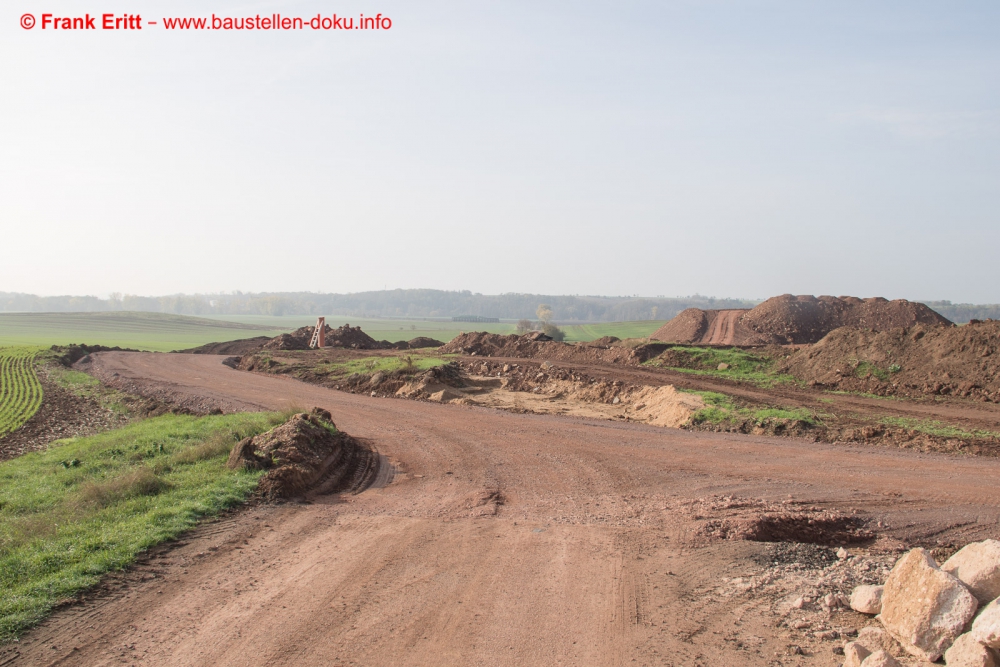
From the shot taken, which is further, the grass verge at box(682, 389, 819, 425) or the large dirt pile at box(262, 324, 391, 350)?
the large dirt pile at box(262, 324, 391, 350)

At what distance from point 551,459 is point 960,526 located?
721 centimetres

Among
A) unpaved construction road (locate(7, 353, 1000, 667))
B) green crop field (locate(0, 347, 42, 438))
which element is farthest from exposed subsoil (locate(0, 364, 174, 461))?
unpaved construction road (locate(7, 353, 1000, 667))

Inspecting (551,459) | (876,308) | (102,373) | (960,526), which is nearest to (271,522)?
(551,459)

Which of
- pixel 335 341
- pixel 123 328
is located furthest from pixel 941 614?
pixel 123 328

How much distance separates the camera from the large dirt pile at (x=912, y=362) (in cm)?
2180

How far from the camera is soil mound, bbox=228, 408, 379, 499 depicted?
35.1 ft

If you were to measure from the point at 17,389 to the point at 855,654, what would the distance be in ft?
114

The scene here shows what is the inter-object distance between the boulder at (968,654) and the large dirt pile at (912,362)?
64.9 ft

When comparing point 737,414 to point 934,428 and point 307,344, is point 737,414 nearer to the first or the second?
point 934,428

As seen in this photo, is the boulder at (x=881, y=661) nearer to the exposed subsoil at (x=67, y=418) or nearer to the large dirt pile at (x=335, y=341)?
the exposed subsoil at (x=67, y=418)

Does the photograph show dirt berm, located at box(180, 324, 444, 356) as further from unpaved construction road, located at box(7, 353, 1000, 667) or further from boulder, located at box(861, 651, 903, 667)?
boulder, located at box(861, 651, 903, 667)

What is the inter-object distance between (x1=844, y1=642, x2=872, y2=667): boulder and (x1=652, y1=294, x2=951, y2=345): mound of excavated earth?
41656 mm

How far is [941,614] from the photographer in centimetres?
519

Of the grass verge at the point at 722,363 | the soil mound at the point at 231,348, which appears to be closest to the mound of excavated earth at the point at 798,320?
the grass verge at the point at 722,363
